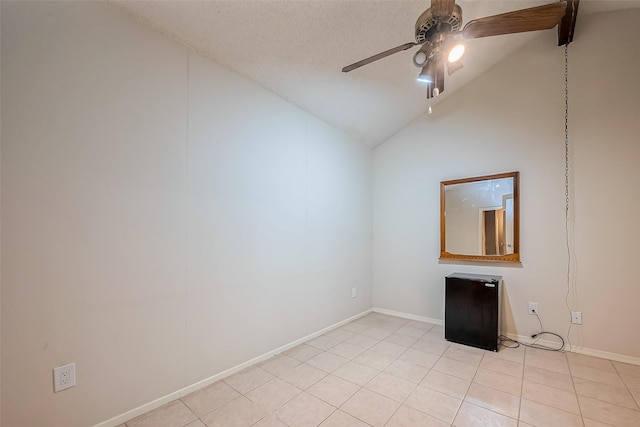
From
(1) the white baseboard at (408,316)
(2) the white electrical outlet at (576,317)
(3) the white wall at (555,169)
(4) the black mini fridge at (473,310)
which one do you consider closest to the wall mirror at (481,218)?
(3) the white wall at (555,169)

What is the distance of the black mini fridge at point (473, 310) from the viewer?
2689 mm

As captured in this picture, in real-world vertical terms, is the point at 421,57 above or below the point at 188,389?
above

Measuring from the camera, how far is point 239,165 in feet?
7.70

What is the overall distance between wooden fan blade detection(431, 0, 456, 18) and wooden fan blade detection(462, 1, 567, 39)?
0.77ft

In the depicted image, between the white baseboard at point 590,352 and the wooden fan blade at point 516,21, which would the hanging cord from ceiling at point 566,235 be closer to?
the white baseboard at point 590,352

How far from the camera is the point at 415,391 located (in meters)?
1.99

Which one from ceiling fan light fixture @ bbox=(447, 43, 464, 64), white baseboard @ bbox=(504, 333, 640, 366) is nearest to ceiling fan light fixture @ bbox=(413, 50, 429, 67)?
ceiling fan light fixture @ bbox=(447, 43, 464, 64)

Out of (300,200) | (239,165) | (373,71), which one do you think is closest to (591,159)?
(373,71)

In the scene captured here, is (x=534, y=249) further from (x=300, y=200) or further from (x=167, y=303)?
(x=167, y=303)

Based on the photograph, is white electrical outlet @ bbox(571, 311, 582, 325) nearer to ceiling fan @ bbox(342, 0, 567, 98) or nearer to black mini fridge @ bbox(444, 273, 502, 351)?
black mini fridge @ bbox(444, 273, 502, 351)

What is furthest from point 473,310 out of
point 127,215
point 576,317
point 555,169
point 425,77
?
point 127,215

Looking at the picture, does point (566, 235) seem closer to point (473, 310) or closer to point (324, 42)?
point (473, 310)

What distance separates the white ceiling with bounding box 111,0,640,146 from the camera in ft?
6.02

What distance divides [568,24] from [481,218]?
195cm
